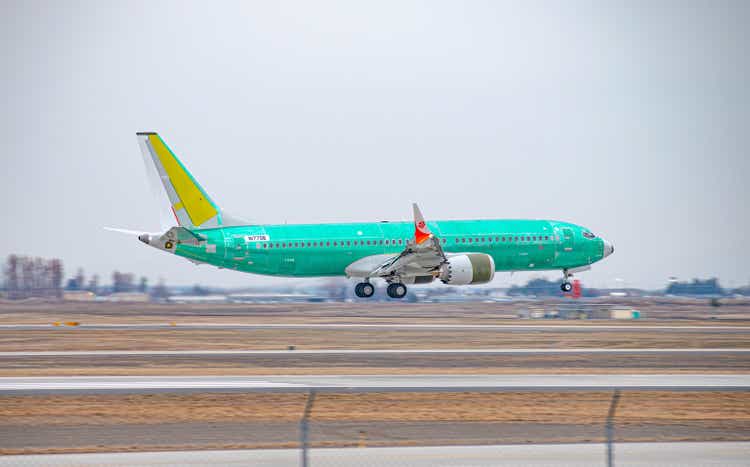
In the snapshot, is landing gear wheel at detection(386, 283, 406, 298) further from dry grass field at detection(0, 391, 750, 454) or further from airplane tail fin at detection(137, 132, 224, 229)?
dry grass field at detection(0, 391, 750, 454)

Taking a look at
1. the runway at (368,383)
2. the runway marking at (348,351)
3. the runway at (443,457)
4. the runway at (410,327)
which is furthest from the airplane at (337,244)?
the runway at (443,457)

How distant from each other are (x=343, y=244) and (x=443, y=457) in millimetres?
45849

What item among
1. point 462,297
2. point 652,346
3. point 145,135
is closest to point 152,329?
point 145,135

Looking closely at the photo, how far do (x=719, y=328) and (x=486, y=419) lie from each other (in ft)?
112

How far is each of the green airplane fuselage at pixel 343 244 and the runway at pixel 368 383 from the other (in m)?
31.8

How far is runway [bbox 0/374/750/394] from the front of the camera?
27.6 meters

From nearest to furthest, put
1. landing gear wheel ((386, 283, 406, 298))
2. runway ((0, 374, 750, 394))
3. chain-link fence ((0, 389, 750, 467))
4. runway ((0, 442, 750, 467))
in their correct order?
runway ((0, 442, 750, 467)), chain-link fence ((0, 389, 750, 467)), runway ((0, 374, 750, 394)), landing gear wheel ((386, 283, 406, 298))

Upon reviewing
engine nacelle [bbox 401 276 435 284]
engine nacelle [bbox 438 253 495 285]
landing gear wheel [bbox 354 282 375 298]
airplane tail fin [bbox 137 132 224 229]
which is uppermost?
airplane tail fin [bbox 137 132 224 229]

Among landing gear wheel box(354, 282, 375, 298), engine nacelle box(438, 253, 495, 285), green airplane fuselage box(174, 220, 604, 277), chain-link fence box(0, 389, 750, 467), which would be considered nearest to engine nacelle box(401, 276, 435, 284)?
green airplane fuselage box(174, 220, 604, 277)

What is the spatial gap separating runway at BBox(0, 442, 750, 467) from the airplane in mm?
40859

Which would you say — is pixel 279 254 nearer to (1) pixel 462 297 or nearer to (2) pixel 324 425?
(2) pixel 324 425

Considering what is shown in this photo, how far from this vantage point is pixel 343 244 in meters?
63.4

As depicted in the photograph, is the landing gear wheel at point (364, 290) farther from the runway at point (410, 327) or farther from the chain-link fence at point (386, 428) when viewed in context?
the chain-link fence at point (386, 428)

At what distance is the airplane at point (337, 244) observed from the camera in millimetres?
60906
